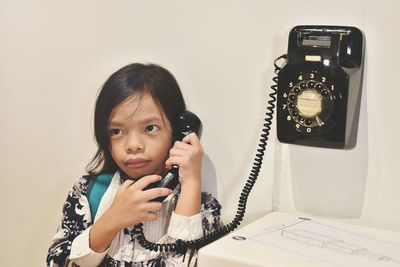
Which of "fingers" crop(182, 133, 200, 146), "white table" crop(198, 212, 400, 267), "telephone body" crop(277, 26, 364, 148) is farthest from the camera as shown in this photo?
"fingers" crop(182, 133, 200, 146)

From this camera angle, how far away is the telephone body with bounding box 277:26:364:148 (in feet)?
2.38

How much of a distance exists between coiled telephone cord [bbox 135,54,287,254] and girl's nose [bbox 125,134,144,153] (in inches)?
4.8

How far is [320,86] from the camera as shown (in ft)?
2.40

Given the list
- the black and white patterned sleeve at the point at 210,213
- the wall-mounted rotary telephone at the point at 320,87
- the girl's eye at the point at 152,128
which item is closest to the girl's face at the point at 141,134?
the girl's eye at the point at 152,128

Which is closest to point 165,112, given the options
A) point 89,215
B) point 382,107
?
point 89,215

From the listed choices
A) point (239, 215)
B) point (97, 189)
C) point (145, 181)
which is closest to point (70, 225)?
point (97, 189)

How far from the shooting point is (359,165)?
30.8 inches

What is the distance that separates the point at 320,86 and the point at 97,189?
43 cm

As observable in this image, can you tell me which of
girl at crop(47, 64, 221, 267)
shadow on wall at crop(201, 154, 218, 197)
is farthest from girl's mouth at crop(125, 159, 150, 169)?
shadow on wall at crop(201, 154, 218, 197)

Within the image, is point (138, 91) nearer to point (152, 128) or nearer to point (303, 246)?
point (152, 128)

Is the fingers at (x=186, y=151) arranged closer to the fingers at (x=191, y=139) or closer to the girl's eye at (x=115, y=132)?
the fingers at (x=191, y=139)

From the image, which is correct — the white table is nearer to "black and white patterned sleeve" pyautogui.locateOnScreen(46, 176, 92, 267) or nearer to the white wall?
the white wall

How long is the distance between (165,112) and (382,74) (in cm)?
35

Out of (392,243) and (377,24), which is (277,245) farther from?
(377,24)
